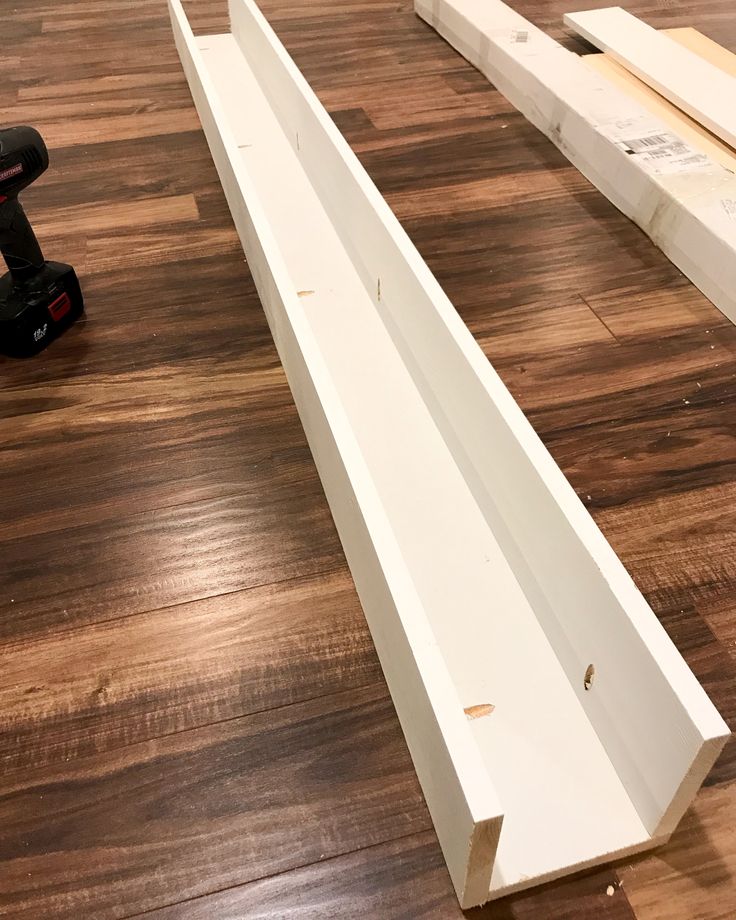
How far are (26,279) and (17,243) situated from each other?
7cm

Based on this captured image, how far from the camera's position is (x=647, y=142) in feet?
6.43

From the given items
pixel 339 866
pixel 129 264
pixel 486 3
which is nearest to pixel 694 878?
pixel 339 866

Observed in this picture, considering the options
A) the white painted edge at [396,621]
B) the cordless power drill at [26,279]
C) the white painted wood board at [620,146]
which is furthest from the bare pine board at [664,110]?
the cordless power drill at [26,279]

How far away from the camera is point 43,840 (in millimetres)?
970

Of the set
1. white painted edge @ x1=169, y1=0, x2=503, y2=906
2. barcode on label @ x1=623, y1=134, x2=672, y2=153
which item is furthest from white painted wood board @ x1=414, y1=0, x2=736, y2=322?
white painted edge @ x1=169, y1=0, x2=503, y2=906

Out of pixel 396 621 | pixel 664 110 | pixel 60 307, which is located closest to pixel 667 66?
pixel 664 110

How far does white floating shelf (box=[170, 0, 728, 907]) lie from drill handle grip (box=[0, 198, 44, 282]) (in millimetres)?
419

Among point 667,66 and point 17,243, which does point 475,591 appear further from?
point 667,66

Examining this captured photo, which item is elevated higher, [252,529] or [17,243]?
[17,243]

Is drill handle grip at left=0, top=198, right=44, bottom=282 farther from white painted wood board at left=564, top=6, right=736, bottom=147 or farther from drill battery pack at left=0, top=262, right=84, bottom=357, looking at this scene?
white painted wood board at left=564, top=6, right=736, bottom=147

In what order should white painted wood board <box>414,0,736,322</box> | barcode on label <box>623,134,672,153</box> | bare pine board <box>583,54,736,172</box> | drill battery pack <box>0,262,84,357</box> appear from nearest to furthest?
drill battery pack <box>0,262,84,357</box>, white painted wood board <box>414,0,736,322</box>, barcode on label <box>623,134,672,153</box>, bare pine board <box>583,54,736,172</box>

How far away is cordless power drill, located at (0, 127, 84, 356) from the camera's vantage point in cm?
146

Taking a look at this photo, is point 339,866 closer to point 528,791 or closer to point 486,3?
point 528,791

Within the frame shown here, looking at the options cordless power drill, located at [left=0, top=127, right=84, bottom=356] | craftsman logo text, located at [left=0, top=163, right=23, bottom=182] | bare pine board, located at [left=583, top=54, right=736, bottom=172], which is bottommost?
bare pine board, located at [left=583, top=54, right=736, bottom=172]
